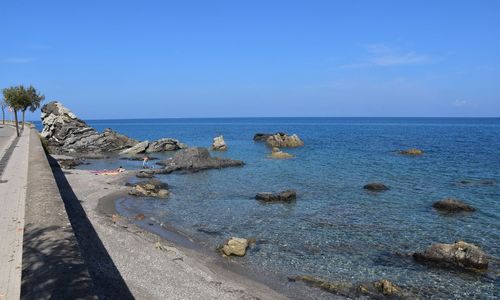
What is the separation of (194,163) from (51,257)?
35908 millimetres

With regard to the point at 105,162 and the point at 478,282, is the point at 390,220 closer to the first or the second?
the point at 478,282

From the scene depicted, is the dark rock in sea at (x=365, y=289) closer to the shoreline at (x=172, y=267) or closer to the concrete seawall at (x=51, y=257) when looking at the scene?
→ the shoreline at (x=172, y=267)

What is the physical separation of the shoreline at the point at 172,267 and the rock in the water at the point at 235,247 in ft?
1.84

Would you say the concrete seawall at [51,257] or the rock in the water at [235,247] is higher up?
the concrete seawall at [51,257]

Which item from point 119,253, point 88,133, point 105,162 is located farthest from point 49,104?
point 119,253

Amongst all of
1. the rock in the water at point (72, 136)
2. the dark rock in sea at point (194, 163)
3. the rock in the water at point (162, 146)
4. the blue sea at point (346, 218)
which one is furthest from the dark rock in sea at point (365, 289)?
the rock in the water at point (72, 136)

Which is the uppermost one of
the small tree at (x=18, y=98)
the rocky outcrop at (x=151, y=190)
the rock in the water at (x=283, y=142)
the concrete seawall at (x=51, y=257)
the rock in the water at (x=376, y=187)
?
the small tree at (x=18, y=98)

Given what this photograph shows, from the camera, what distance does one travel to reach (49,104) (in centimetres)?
8262

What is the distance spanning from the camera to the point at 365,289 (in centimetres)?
1532

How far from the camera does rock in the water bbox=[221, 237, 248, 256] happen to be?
19078 mm

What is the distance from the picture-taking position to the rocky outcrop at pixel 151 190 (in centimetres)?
3238

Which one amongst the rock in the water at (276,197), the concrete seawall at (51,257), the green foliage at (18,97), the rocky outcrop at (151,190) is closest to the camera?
the concrete seawall at (51,257)

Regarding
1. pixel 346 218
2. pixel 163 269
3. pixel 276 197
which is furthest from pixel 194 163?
pixel 163 269

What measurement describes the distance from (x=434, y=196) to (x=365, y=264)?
16817 mm
